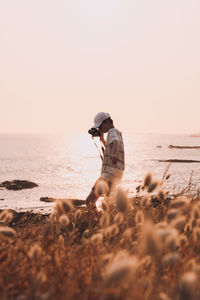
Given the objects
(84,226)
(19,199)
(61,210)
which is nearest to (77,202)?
(19,199)

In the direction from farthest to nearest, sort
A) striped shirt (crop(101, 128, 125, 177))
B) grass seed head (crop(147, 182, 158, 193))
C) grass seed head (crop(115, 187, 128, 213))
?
striped shirt (crop(101, 128, 125, 177)), grass seed head (crop(147, 182, 158, 193)), grass seed head (crop(115, 187, 128, 213))

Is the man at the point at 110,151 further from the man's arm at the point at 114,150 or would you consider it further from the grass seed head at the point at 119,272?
the grass seed head at the point at 119,272

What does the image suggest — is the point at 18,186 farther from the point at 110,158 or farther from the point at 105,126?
the point at 105,126

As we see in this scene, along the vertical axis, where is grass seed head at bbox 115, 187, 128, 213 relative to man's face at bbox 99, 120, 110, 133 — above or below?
below

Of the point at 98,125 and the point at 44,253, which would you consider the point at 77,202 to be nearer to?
the point at 98,125

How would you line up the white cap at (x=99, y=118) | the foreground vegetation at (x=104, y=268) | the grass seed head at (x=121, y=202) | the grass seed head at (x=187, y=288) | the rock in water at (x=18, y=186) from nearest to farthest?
the grass seed head at (x=187, y=288) < the foreground vegetation at (x=104, y=268) < the grass seed head at (x=121, y=202) < the white cap at (x=99, y=118) < the rock in water at (x=18, y=186)

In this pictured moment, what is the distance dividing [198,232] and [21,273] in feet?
4.13

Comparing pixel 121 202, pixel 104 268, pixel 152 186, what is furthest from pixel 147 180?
pixel 104 268

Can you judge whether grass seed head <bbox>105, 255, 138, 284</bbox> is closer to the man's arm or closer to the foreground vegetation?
the foreground vegetation

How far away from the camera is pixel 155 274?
2.04 m

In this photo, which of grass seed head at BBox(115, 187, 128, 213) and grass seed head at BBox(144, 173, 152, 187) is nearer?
grass seed head at BBox(115, 187, 128, 213)

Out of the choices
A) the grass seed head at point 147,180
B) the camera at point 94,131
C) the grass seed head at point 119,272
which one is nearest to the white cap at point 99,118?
the camera at point 94,131

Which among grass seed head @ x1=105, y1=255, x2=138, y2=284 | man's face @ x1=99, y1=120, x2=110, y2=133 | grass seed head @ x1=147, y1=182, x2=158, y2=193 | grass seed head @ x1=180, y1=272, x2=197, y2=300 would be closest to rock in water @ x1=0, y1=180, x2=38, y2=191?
man's face @ x1=99, y1=120, x2=110, y2=133

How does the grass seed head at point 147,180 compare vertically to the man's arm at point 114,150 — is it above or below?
below
